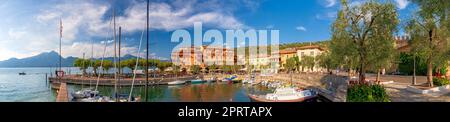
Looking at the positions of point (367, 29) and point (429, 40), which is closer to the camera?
point (367, 29)

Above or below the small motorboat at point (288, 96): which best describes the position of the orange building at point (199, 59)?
above

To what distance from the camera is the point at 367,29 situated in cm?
1028

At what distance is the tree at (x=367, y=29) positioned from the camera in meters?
10.4

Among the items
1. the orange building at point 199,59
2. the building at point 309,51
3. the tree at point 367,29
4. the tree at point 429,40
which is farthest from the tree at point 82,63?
the tree at point 429,40

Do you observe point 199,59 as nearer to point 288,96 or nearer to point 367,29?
point 288,96

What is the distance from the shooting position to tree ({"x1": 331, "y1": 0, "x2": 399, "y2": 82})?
1038 cm

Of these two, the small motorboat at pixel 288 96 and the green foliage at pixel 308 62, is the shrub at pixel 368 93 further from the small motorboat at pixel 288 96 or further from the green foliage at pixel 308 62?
the green foliage at pixel 308 62

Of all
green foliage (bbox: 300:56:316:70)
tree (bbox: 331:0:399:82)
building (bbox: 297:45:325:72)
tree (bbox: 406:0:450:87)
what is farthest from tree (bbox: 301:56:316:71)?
tree (bbox: 331:0:399:82)

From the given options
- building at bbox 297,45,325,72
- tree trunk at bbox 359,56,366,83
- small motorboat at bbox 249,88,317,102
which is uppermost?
building at bbox 297,45,325,72

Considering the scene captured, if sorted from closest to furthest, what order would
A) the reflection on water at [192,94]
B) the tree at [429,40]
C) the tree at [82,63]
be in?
the tree at [429,40] → the reflection on water at [192,94] → the tree at [82,63]

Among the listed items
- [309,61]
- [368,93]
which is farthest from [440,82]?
[309,61]

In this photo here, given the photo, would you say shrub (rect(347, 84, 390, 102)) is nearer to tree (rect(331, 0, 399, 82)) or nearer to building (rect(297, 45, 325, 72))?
tree (rect(331, 0, 399, 82))
